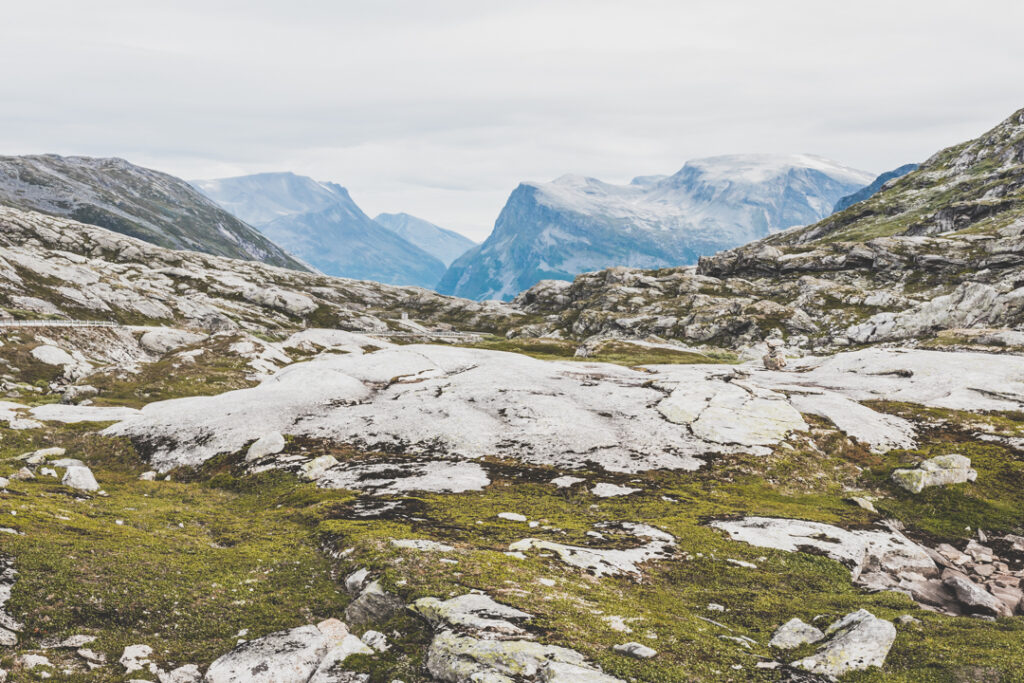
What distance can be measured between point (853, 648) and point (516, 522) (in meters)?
16.7

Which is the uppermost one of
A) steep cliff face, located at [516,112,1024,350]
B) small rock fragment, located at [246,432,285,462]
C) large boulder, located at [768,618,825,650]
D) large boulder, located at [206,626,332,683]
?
steep cliff face, located at [516,112,1024,350]

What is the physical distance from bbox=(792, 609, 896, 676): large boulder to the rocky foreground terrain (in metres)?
0.11

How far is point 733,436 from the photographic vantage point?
4397 centimetres

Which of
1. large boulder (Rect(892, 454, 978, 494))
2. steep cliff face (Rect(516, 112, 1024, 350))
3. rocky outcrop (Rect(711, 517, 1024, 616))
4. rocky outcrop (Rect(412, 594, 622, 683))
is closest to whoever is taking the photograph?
rocky outcrop (Rect(412, 594, 622, 683))

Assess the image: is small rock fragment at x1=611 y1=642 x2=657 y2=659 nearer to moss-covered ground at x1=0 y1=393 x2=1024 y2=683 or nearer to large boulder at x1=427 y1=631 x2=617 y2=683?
moss-covered ground at x1=0 y1=393 x2=1024 y2=683

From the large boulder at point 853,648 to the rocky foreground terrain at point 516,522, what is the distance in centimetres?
11

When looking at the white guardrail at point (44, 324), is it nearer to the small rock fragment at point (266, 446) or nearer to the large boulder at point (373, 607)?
the small rock fragment at point (266, 446)

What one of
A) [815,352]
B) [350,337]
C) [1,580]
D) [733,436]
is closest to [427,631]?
[1,580]

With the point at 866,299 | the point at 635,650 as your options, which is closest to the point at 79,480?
the point at 635,650

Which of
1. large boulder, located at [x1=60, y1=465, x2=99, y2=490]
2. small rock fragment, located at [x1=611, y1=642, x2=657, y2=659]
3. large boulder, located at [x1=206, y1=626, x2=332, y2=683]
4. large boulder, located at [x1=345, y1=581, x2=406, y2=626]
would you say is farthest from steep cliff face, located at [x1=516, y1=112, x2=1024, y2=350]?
large boulder, located at [x1=60, y1=465, x2=99, y2=490]

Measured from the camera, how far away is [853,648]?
15633mm

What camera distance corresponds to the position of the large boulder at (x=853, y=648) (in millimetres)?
14969

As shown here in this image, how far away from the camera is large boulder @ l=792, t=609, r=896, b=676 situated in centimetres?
1497

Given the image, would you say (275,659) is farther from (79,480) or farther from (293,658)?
(79,480)
